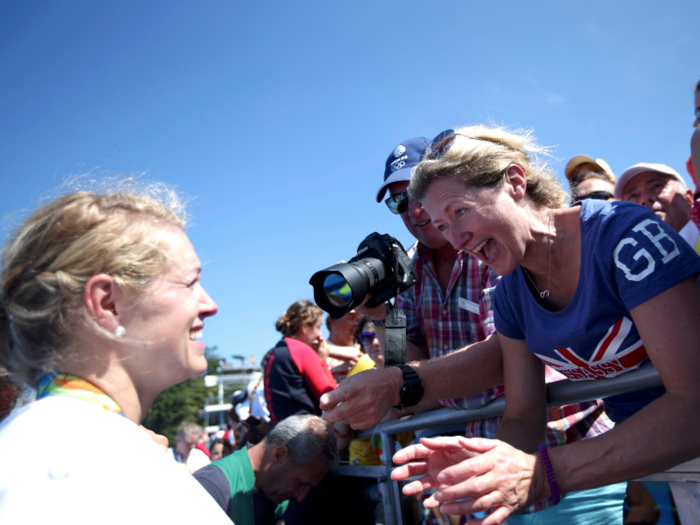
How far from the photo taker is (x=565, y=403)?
5.56 feet

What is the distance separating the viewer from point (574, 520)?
1.83 m

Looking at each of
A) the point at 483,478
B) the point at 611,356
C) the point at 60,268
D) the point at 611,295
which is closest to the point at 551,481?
the point at 483,478

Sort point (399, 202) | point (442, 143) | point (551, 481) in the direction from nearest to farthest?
point (551, 481), point (442, 143), point (399, 202)

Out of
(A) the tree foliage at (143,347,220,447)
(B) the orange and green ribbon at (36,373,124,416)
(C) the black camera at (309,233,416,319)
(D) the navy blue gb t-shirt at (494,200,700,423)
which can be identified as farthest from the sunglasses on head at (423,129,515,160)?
(A) the tree foliage at (143,347,220,447)

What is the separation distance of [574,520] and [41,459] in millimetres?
1776

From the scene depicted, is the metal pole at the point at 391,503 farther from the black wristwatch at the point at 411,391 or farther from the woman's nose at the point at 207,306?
the woman's nose at the point at 207,306

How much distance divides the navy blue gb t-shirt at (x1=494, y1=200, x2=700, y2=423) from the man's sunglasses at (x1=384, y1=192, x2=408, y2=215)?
102 centimetres

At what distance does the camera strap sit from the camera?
85.2 inches

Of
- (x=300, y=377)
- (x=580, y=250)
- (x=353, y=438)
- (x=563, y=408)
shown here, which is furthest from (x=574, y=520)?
(x=300, y=377)

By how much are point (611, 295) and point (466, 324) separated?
99cm

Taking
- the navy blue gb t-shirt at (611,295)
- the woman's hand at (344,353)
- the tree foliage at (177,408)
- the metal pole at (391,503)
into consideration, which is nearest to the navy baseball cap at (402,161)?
the navy blue gb t-shirt at (611,295)

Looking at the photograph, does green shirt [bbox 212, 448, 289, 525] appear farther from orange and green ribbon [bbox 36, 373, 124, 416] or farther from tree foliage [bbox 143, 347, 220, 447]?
tree foliage [bbox 143, 347, 220, 447]

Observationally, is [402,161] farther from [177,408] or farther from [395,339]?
[177,408]

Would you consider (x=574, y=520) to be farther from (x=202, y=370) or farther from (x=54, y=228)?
(x=54, y=228)
